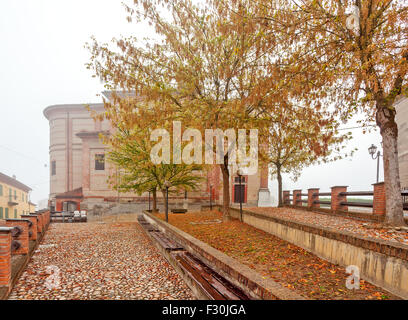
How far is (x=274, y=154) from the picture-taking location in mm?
19625

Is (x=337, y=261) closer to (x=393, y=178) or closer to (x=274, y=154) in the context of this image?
(x=393, y=178)

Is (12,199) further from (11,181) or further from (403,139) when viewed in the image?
(403,139)

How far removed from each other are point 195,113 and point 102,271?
22.0ft

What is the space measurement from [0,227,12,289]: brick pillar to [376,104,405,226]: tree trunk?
9.92 metres

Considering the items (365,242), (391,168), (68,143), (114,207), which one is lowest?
(114,207)

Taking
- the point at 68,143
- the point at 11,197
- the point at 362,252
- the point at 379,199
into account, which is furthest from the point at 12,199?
the point at 362,252

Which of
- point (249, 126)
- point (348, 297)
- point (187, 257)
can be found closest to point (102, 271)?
point (187, 257)

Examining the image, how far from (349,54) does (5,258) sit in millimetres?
10372

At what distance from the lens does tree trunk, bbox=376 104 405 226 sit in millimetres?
7183

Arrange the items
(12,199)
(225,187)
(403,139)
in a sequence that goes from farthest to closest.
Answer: (12,199) → (403,139) → (225,187)

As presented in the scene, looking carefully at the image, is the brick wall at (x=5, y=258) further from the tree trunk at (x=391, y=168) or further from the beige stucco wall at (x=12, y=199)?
the beige stucco wall at (x=12, y=199)

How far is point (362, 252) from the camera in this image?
478cm

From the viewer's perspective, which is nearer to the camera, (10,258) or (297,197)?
(10,258)

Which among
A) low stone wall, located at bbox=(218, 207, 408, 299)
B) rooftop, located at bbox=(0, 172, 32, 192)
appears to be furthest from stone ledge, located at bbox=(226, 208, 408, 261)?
rooftop, located at bbox=(0, 172, 32, 192)
